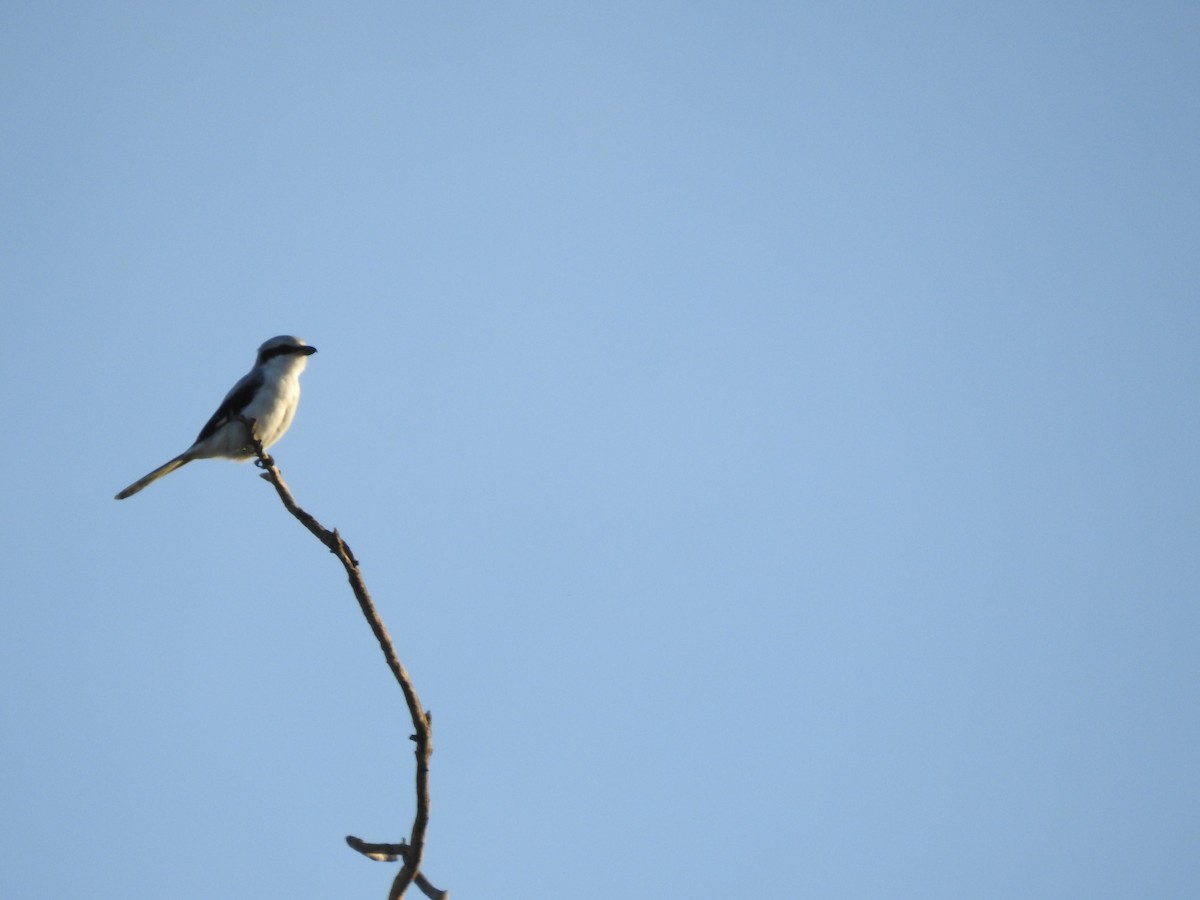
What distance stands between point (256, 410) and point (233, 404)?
281mm

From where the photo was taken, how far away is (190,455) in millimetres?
9219

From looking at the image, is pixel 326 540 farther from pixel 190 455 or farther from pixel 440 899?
pixel 190 455

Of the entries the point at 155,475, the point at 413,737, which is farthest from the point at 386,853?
the point at 155,475

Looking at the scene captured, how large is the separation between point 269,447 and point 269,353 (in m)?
1.11

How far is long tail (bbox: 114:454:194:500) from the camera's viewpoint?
8.81m

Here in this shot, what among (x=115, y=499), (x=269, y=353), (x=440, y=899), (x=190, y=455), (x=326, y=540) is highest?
(x=269, y=353)

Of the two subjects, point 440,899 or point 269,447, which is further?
point 269,447

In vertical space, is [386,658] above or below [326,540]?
below

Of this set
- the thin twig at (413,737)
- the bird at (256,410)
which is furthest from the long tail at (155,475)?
the thin twig at (413,737)

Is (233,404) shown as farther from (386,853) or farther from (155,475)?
(386,853)

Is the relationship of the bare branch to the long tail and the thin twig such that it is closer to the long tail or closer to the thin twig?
the thin twig

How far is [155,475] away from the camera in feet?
29.4

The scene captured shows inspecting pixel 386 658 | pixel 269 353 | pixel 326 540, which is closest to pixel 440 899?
pixel 386 658

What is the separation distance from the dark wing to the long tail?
285 millimetres
